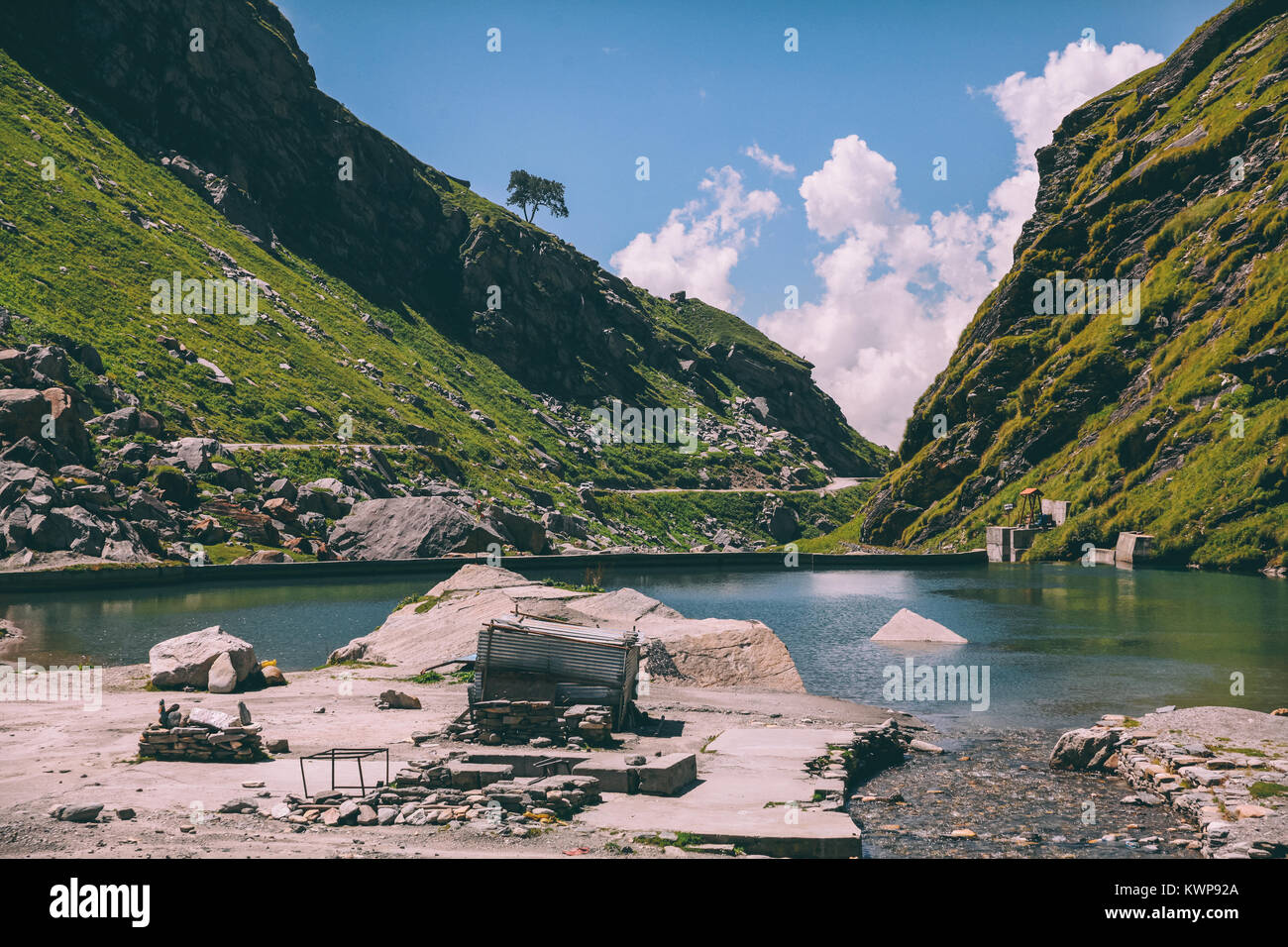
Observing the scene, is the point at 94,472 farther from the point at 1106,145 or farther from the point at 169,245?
the point at 1106,145

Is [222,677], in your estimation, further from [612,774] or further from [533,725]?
[612,774]

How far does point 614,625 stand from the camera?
46.1 metres

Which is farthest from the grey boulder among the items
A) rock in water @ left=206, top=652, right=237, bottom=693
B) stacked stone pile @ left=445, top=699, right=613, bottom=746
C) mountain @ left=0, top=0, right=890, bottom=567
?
stacked stone pile @ left=445, top=699, right=613, bottom=746

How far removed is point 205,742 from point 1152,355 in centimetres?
16144

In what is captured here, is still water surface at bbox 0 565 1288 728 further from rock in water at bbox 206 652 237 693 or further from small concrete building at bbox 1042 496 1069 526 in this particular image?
small concrete building at bbox 1042 496 1069 526

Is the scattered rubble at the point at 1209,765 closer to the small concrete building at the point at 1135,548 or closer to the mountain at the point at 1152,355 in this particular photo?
the mountain at the point at 1152,355

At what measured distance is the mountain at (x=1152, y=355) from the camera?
130 metres

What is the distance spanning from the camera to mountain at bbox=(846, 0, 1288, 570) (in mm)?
130500

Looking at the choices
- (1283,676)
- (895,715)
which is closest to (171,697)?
(895,715)

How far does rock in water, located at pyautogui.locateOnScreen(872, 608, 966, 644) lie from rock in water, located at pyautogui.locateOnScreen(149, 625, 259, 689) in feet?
127

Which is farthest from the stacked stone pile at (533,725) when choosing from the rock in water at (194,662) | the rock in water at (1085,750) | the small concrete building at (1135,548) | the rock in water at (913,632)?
the small concrete building at (1135,548)

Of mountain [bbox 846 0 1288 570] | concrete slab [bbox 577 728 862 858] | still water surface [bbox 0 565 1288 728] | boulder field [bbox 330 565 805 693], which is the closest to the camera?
concrete slab [bbox 577 728 862 858]

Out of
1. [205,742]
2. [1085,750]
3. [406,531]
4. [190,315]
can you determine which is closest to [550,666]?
[205,742]
